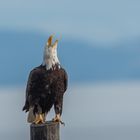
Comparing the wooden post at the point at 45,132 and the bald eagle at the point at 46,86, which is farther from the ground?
the bald eagle at the point at 46,86

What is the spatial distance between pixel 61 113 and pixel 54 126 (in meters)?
3.49

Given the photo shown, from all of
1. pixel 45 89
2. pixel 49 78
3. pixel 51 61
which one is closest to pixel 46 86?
pixel 45 89

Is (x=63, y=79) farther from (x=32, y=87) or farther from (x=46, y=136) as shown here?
(x=46, y=136)

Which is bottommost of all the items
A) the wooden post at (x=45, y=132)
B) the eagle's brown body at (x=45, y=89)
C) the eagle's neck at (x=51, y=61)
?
the wooden post at (x=45, y=132)

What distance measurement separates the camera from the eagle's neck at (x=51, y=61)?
1036 cm

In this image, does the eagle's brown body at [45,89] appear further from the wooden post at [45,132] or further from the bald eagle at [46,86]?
the wooden post at [45,132]

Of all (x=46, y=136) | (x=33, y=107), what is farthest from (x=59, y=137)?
(x=33, y=107)

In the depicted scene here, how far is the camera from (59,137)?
6562 millimetres

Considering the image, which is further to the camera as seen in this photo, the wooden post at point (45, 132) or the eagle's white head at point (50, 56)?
the eagle's white head at point (50, 56)

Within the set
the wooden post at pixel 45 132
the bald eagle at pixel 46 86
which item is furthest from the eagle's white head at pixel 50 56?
the wooden post at pixel 45 132

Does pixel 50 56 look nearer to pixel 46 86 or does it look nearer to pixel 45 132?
pixel 46 86

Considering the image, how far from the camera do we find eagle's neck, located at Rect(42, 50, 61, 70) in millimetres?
10355

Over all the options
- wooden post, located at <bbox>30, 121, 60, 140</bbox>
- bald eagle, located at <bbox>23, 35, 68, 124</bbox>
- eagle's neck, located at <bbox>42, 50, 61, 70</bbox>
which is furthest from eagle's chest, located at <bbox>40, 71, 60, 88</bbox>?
wooden post, located at <bbox>30, 121, 60, 140</bbox>

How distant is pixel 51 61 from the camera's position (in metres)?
10.4
